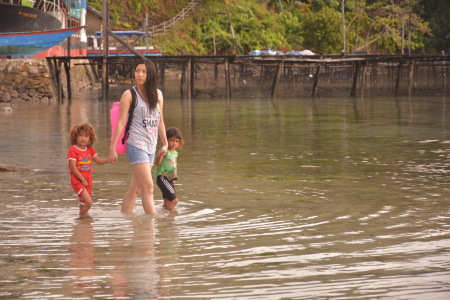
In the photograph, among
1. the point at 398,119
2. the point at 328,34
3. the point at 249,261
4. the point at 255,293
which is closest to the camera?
the point at 255,293

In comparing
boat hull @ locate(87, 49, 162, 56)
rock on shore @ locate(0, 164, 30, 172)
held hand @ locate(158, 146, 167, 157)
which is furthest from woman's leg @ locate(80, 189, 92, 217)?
boat hull @ locate(87, 49, 162, 56)

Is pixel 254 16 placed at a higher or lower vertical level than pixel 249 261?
higher

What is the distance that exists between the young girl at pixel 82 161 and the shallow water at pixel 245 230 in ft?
0.71

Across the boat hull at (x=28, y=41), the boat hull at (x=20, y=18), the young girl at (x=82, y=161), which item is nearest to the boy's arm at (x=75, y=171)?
the young girl at (x=82, y=161)

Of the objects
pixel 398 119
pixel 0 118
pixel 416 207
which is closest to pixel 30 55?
pixel 0 118

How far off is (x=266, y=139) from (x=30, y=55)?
2758 centimetres

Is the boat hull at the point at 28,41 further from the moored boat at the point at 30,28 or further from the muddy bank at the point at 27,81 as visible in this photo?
the muddy bank at the point at 27,81

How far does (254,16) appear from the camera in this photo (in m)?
70.5

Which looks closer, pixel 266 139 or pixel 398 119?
pixel 266 139

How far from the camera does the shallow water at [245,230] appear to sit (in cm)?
560

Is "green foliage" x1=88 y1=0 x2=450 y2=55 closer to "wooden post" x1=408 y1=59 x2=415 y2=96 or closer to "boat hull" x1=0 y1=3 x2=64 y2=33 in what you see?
"wooden post" x1=408 y1=59 x2=415 y2=96

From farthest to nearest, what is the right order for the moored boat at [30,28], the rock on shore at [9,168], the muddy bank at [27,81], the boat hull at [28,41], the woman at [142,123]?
1. the muddy bank at [27,81]
2. the moored boat at [30,28]
3. the boat hull at [28,41]
4. the rock on shore at [9,168]
5. the woman at [142,123]

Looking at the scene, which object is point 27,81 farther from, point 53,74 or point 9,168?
point 9,168

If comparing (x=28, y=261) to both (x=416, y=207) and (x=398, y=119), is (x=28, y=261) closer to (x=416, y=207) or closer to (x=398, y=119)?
(x=416, y=207)
